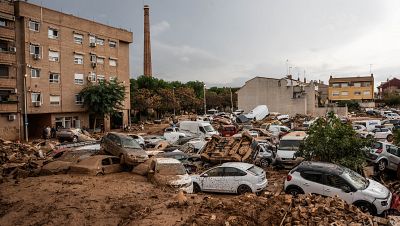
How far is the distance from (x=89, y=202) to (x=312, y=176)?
25.4 ft

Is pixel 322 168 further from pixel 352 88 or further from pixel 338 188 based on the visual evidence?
pixel 352 88

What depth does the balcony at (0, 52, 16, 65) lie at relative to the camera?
3309 centimetres

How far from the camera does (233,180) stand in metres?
14.2

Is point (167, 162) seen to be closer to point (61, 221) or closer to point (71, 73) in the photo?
point (61, 221)

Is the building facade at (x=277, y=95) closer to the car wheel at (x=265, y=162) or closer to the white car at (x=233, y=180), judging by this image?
the car wheel at (x=265, y=162)

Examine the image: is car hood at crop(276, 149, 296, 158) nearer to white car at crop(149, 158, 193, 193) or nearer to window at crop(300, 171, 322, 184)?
window at crop(300, 171, 322, 184)

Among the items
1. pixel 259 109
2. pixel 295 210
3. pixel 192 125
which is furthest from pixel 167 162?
pixel 259 109

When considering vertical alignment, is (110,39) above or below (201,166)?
above

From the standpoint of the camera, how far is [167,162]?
48.6 feet

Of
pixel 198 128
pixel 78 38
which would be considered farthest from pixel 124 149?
pixel 78 38

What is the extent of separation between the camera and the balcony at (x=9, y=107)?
3306 cm

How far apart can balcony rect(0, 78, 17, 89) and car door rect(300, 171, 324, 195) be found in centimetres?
3087

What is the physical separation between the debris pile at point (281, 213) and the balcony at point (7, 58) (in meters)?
30.2

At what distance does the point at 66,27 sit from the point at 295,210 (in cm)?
3677
